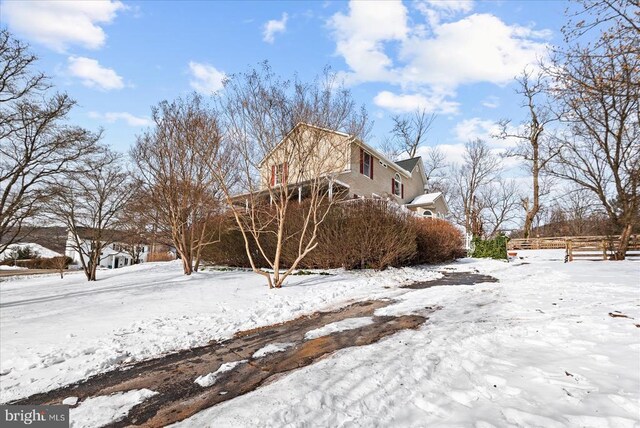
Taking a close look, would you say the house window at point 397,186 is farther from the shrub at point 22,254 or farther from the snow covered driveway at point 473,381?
the shrub at point 22,254

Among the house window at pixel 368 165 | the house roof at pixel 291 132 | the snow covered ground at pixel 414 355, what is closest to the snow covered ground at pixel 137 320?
the snow covered ground at pixel 414 355

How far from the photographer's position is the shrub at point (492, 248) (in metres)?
19.6

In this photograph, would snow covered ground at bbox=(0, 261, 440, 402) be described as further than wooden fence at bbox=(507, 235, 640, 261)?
No

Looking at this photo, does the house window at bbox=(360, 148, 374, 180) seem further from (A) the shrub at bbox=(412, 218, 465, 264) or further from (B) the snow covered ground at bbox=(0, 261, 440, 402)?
(B) the snow covered ground at bbox=(0, 261, 440, 402)

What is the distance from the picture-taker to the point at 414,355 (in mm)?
3385

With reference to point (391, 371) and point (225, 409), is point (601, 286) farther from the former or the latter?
point (225, 409)

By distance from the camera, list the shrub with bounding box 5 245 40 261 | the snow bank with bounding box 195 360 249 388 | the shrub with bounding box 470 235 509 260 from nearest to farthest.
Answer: the snow bank with bounding box 195 360 249 388
the shrub with bounding box 470 235 509 260
the shrub with bounding box 5 245 40 261

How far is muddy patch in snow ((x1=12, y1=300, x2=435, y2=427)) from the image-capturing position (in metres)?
2.71

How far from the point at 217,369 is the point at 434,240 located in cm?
1373

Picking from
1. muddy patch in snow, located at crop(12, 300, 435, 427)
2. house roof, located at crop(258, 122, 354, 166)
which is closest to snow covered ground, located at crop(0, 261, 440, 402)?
muddy patch in snow, located at crop(12, 300, 435, 427)

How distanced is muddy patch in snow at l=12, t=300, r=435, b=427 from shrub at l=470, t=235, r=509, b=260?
1748 cm

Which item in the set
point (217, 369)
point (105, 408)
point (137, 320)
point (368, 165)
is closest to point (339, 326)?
point (217, 369)

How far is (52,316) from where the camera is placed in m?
6.35

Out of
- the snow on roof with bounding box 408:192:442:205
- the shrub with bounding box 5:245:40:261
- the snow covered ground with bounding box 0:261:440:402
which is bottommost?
the shrub with bounding box 5:245:40:261
